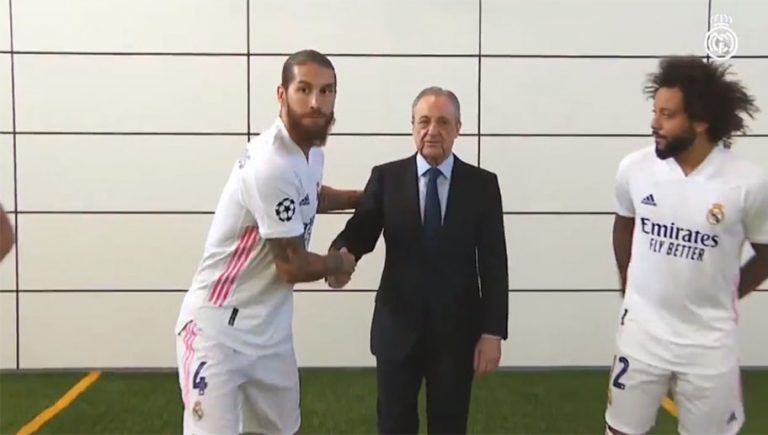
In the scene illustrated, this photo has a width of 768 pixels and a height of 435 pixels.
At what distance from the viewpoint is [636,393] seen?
2.41 meters

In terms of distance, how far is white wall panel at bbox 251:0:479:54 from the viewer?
441 centimetres

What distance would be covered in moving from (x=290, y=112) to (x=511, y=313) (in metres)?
2.60

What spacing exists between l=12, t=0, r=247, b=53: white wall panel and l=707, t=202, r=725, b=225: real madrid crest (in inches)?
111

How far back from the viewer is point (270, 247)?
2.31 metres

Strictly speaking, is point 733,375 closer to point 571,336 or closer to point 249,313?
point 249,313

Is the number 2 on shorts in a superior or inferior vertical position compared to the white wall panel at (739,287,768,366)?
superior

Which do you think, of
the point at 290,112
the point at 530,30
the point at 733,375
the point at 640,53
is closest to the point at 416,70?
the point at 530,30

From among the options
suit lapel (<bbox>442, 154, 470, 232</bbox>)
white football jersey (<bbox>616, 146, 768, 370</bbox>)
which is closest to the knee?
white football jersey (<bbox>616, 146, 768, 370</bbox>)

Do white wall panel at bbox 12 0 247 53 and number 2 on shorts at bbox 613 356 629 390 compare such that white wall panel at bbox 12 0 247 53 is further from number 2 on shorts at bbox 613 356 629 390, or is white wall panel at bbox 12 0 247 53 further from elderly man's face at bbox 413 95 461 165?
number 2 on shorts at bbox 613 356 629 390

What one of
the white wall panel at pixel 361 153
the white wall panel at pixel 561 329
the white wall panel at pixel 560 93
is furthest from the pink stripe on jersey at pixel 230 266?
the white wall panel at pixel 561 329

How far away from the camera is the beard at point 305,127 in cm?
235

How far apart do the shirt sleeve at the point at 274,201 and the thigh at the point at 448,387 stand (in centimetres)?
60

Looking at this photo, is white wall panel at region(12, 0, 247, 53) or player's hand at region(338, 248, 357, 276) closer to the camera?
player's hand at region(338, 248, 357, 276)

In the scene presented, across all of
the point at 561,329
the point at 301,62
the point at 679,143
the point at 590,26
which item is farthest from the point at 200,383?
the point at 590,26
